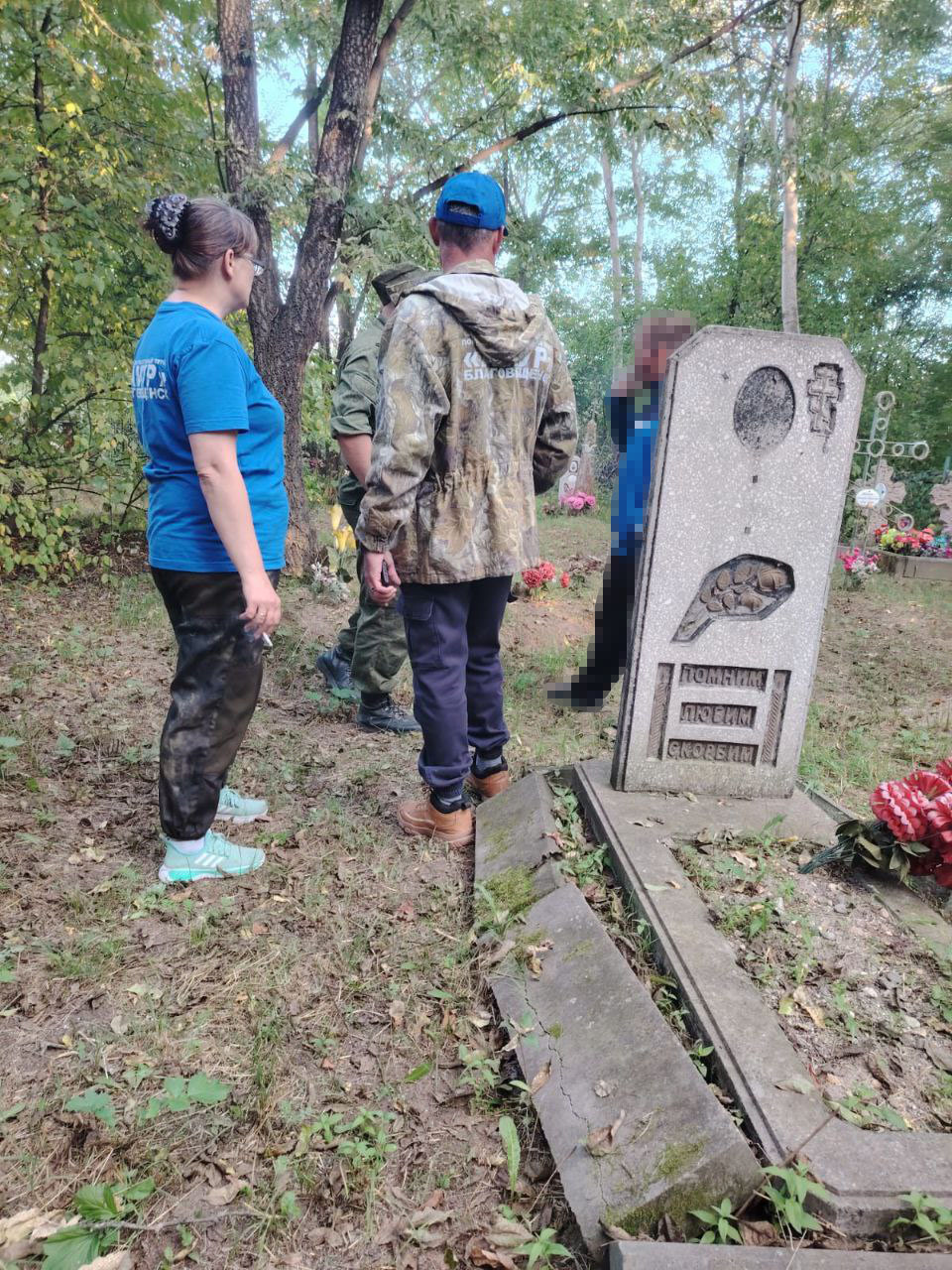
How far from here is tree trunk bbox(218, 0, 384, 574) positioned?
18.8 ft

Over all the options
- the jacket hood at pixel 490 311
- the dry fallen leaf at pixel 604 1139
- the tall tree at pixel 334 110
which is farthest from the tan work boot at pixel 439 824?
the tall tree at pixel 334 110

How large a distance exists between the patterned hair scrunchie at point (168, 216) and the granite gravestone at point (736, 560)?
1.58 m

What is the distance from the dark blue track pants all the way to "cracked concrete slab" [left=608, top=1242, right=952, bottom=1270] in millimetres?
1635

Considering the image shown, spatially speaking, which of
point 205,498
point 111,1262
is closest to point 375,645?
point 205,498

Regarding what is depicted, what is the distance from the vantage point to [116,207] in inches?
223

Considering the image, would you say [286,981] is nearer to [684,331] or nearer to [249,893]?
[249,893]

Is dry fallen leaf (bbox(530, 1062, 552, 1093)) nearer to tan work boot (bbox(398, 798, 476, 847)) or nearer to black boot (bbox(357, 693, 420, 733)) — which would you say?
tan work boot (bbox(398, 798, 476, 847))

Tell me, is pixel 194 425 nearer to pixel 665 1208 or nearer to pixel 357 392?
pixel 357 392

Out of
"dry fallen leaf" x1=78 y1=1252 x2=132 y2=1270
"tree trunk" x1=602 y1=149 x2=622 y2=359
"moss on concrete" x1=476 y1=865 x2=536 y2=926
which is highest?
"tree trunk" x1=602 y1=149 x2=622 y2=359

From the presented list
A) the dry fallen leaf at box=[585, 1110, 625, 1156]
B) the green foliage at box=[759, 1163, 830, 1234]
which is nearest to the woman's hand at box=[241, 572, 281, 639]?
the dry fallen leaf at box=[585, 1110, 625, 1156]

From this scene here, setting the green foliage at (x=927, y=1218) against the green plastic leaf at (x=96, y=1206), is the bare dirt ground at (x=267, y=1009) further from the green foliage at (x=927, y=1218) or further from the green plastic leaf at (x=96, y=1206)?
the green foliage at (x=927, y=1218)

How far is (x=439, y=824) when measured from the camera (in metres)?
2.95

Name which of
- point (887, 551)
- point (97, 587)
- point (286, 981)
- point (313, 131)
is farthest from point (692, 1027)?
point (313, 131)

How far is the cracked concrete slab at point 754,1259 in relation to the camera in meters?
1.29
